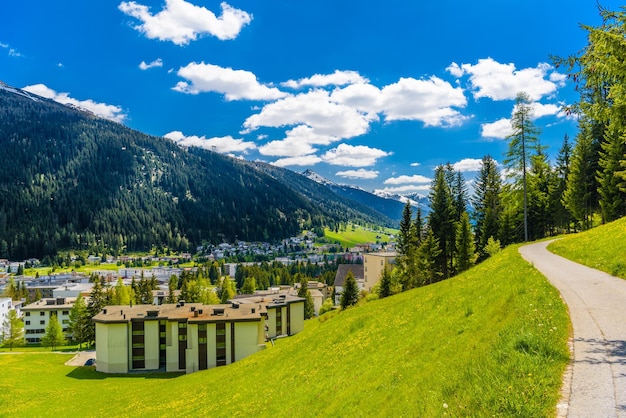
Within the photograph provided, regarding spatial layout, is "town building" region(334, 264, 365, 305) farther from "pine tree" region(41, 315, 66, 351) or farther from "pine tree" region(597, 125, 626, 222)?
"pine tree" region(597, 125, 626, 222)

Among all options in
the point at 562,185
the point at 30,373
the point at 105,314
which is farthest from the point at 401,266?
the point at 30,373

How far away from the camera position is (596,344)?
987cm

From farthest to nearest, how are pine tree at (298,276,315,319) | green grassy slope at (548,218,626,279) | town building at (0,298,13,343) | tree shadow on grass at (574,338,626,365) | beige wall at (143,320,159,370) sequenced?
pine tree at (298,276,315,319)
town building at (0,298,13,343)
beige wall at (143,320,159,370)
green grassy slope at (548,218,626,279)
tree shadow on grass at (574,338,626,365)

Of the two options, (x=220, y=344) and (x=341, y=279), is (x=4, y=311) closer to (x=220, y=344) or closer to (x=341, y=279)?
(x=220, y=344)

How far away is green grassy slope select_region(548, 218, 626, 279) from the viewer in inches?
755

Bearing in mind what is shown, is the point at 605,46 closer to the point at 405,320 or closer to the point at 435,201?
the point at 405,320

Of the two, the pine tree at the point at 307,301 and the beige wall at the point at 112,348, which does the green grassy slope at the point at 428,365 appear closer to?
the beige wall at the point at 112,348

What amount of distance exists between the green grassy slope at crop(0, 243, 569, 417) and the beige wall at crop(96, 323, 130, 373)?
121 ft

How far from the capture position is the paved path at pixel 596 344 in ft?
23.6

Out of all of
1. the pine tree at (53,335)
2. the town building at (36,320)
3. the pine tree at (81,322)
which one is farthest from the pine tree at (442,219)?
the town building at (36,320)

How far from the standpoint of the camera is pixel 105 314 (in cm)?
7262

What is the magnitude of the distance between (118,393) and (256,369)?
27.9m

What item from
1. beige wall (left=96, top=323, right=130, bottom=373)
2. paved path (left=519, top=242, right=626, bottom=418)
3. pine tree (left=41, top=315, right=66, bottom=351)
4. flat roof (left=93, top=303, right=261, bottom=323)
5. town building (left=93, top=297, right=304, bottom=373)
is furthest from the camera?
pine tree (left=41, top=315, right=66, bottom=351)

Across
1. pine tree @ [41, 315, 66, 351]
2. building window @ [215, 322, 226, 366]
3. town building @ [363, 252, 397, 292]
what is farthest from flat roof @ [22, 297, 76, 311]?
town building @ [363, 252, 397, 292]
